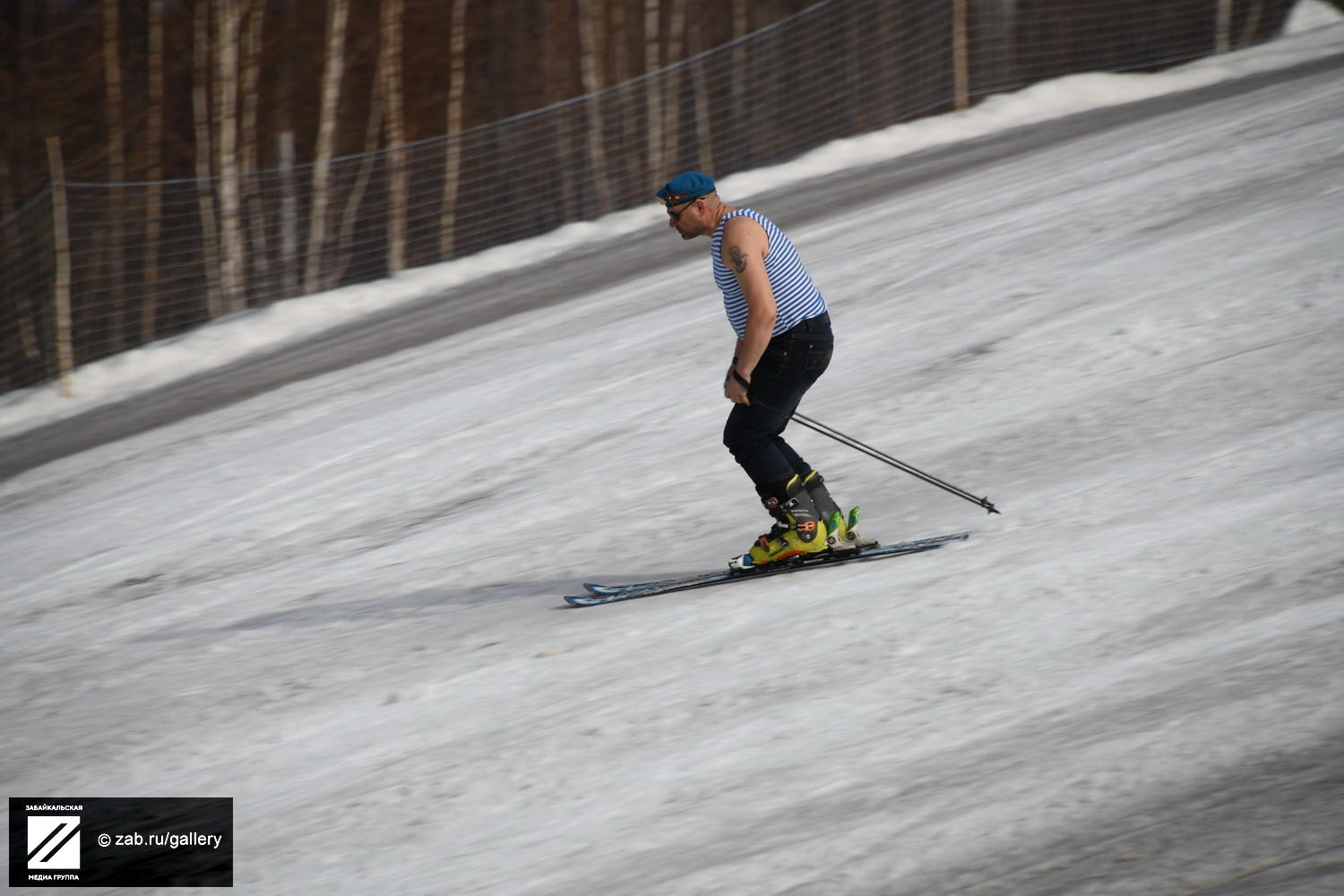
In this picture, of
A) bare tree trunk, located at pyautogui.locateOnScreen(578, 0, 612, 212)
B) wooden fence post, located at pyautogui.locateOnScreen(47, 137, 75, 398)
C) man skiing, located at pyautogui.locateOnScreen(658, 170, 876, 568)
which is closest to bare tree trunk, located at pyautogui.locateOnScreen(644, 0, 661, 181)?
bare tree trunk, located at pyautogui.locateOnScreen(578, 0, 612, 212)

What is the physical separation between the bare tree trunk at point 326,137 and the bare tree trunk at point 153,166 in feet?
5.87

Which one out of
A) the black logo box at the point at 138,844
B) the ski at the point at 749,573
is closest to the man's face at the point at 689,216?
the ski at the point at 749,573

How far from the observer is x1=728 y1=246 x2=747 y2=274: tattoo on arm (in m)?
5.95

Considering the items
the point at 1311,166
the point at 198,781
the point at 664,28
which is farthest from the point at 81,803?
the point at 664,28

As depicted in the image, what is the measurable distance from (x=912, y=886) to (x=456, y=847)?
154 centimetres

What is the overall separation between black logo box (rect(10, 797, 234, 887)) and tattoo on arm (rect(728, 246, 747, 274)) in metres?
3.02

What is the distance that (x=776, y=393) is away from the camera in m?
6.27

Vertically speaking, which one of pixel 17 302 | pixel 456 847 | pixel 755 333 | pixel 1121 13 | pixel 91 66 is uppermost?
pixel 1121 13

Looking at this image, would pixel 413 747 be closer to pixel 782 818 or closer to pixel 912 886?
pixel 782 818

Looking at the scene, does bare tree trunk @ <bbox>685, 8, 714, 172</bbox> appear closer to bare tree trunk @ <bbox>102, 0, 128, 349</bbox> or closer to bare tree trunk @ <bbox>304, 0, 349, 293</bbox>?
bare tree trunk @ <bbox>304, 0, 349, 293</bbox>

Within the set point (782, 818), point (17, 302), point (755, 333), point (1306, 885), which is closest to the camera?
point (1306, 885)

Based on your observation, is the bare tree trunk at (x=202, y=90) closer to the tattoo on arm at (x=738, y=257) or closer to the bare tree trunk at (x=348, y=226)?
the bare tree trunk at (x=348, y=226)

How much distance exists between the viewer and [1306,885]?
3.37 meters

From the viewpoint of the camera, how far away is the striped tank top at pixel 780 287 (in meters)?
6.16
